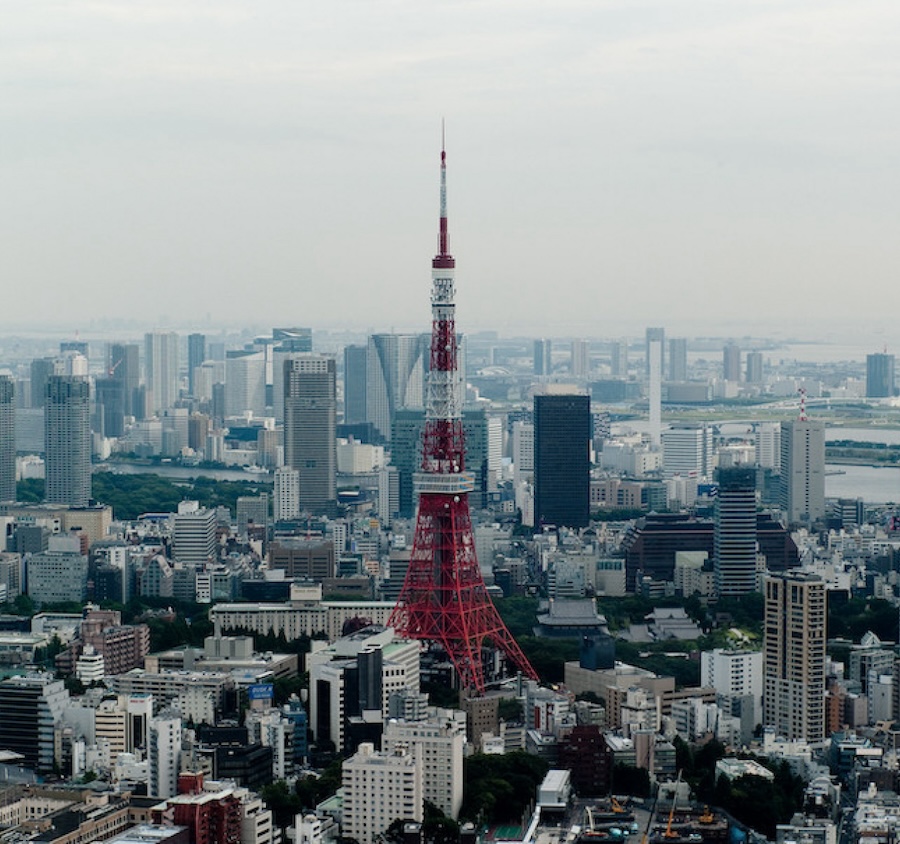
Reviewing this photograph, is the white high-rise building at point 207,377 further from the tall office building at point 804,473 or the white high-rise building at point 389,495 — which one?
the tall office building at point 804,473

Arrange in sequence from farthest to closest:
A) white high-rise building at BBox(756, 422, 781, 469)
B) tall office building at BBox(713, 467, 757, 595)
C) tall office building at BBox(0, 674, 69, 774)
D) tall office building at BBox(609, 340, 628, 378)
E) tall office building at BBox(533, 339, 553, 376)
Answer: tall office building at BBox(609, 340, 628, 378), tall office building at BBox(533, 339, 553, 376), white high-rise building at BBox(756, 422, 781, 469), tall office building at BBox(713, 467, 757, 595), tall office building at BBox(0, 674, 69, 774)

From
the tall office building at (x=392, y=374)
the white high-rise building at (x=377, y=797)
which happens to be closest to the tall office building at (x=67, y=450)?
the tall office building at (x=392, y=374)

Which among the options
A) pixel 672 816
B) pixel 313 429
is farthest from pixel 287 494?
pixel 672 816

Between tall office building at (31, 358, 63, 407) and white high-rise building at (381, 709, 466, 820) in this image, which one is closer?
white high-rise building at (381, 709, 466, 820)

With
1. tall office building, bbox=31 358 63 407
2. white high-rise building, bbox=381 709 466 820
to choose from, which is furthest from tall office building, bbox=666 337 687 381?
white high-rise building, bbox=381 709 466 820

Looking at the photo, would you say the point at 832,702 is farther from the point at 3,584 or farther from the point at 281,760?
the point at 3,584

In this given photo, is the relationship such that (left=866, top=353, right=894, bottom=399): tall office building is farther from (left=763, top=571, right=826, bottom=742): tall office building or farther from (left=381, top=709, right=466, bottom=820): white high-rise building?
(left=381, top=709, right=466, bottom=820): white high-rise building

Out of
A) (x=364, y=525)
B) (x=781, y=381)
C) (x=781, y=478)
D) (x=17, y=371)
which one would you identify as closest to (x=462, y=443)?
(x=364, y=525)

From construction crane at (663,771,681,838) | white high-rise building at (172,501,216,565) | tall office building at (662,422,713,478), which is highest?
tall office building at (662,422,713,478)
